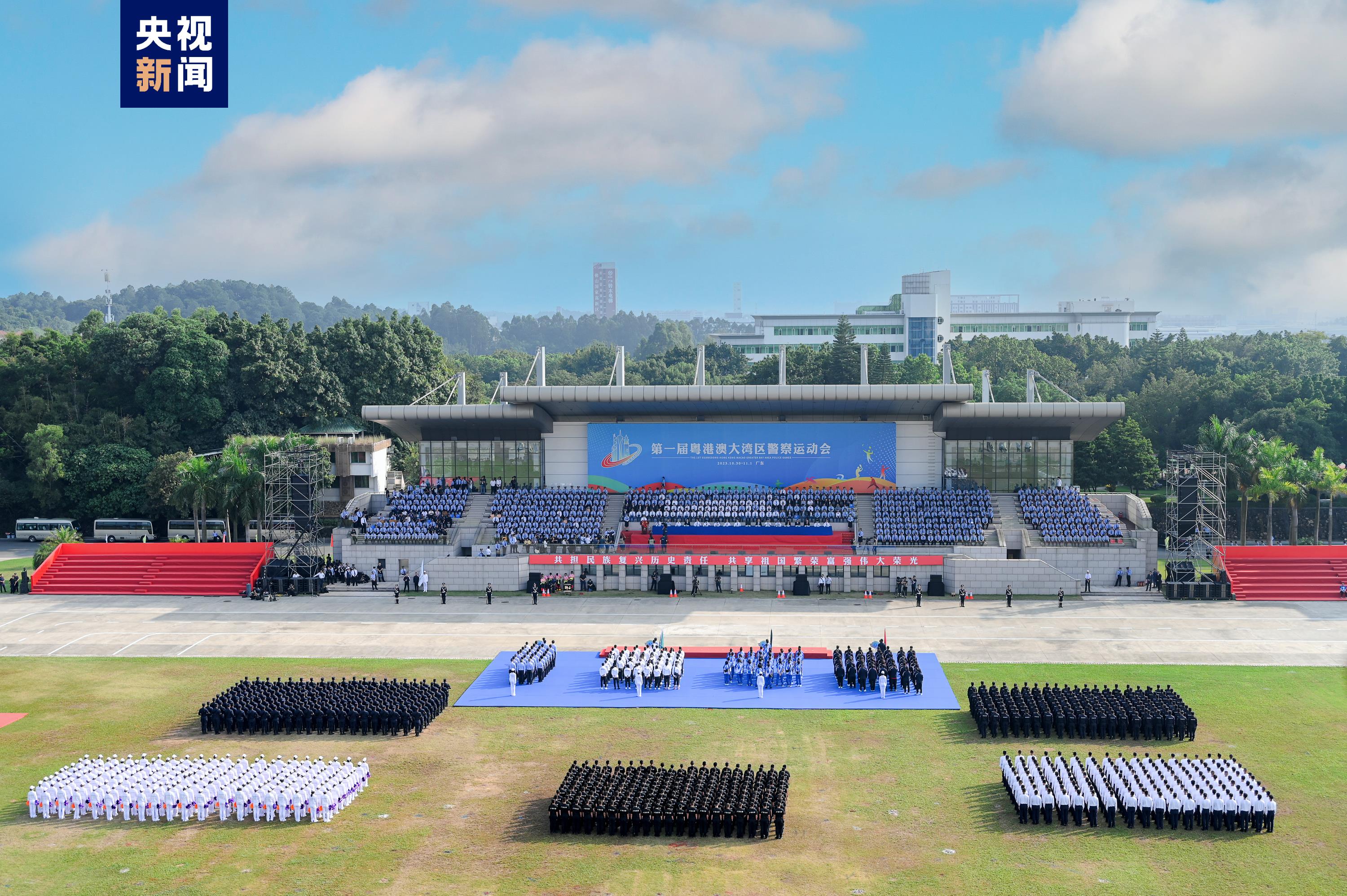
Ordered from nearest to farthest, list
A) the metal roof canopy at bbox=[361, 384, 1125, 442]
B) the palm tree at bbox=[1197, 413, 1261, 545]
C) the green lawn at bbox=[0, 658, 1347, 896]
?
the green lawn at bbox=[0, 658, 1347, 896] < the metal roof canopy at bbox=[361, 384, 1125, 442] < the palm tree at bbox=[1197, 413, 1261, 545]

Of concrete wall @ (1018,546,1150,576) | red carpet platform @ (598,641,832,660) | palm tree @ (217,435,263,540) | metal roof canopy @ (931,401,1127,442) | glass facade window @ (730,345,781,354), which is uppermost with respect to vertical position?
glass facade window @ (730,345,781,354)

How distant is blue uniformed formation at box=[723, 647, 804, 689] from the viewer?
35.1m

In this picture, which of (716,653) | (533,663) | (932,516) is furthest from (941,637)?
(533,663)

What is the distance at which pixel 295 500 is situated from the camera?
54.5 metres

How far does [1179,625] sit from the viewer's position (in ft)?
143

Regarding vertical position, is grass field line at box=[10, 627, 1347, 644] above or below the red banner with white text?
below

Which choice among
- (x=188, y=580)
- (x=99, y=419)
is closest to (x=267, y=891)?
(x=188, y=580)

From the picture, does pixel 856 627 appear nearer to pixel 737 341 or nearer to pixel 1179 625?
pixel 1179 625

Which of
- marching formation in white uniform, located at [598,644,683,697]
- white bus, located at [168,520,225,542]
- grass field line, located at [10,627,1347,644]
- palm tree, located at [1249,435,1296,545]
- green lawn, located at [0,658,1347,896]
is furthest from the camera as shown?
white bus, located at [168,520,225,542]

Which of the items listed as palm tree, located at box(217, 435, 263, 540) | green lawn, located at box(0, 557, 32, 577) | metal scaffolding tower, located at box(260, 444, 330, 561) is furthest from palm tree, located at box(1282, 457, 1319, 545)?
green lawn, located at box(0, 557, 32, 577)

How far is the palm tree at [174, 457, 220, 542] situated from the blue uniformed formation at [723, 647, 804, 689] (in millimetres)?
38723

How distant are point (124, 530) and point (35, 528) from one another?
251 inches

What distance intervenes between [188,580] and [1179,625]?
148 ft

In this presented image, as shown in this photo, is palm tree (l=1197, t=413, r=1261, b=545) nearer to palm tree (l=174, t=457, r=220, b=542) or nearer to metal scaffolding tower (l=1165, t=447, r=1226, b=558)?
metal scaffolding tower (l=1165, t=447, r=1226, b=558)
